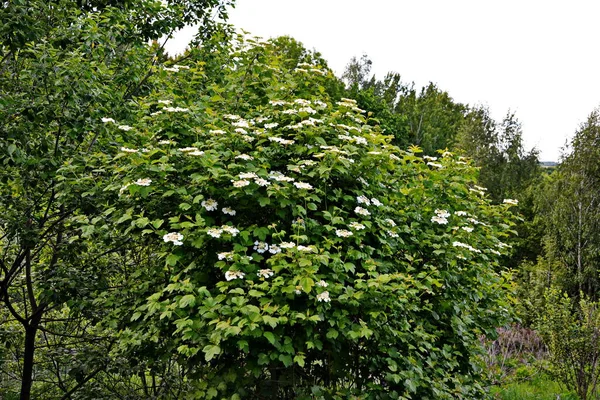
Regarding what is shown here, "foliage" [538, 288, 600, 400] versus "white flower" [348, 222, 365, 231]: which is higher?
"white flower" [348, 222, 365, 231]

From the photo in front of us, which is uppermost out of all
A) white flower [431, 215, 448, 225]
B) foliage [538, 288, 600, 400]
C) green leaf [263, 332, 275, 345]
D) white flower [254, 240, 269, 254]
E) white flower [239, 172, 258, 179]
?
white flower [239, 172, 258, 179]

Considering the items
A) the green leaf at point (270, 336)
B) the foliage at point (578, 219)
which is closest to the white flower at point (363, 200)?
the green leaf at point (270, 336)

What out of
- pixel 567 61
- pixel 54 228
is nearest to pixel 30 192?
pixel 54 228

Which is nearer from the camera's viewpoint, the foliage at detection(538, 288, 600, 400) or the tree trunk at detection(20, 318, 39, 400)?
the tree trunk at detection(20, 318, 39, 400)

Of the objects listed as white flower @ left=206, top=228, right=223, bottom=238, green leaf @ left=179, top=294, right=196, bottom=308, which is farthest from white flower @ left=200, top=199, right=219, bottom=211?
green leaf @ left=179, top=294, right=196, bottom=308

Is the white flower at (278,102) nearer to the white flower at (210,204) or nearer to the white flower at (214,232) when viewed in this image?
the white flower at (210,204)

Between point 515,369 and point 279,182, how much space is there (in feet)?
18.3

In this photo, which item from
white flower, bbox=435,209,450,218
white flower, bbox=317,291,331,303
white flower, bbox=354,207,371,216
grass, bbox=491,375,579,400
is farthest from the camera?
grass, bbox=491,375,579,400

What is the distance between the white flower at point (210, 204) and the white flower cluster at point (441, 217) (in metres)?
1.31

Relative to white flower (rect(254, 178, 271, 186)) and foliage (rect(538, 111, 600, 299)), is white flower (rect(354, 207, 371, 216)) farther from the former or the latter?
foliage (rect(538, 111, 600, 299))

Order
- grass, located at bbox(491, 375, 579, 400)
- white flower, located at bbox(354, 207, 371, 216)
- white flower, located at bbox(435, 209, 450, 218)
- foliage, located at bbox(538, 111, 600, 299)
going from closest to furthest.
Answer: white flower, located at bbox(354, 207, 371, 216), white flower, located at bbox(435, 209, 450, 218), grass, located at bbox(491, 375, 579, 400), foliage, located at bbox(538, 111, 600, 299)

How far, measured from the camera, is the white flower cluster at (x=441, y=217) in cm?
292

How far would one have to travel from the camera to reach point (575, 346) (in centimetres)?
576

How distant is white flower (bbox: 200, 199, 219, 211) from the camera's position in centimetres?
245
